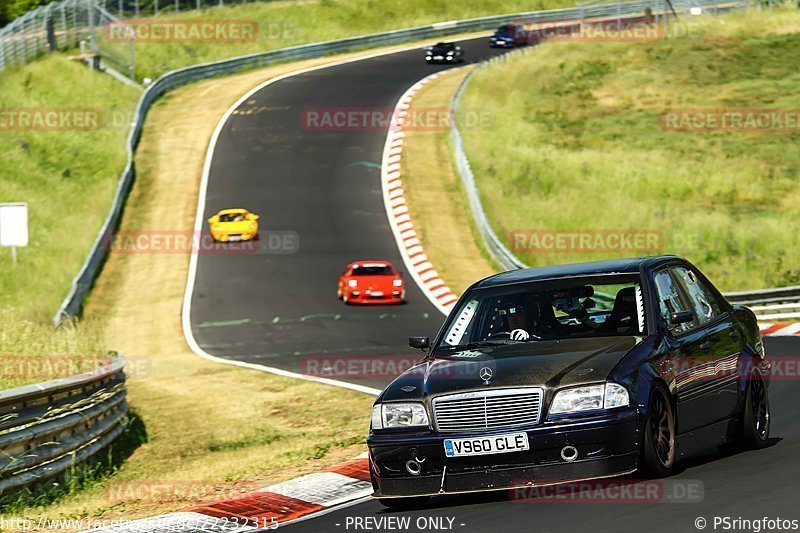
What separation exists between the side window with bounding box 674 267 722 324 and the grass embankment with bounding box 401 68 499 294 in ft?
69.1

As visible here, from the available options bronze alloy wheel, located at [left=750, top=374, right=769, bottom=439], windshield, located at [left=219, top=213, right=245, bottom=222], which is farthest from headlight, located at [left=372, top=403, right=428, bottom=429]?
windshield, located at [left=219, top=213, right=245, bottom=222]

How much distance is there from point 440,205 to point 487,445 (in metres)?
31.7

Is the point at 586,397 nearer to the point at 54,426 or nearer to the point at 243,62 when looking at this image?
the point at 54,426

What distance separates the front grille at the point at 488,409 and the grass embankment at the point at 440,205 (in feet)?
75.4

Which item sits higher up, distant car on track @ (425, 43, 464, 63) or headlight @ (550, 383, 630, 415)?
distant car on track @ (425, 43, 464, 63)

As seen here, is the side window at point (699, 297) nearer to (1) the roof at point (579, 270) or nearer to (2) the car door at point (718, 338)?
(2) the car door at point (718, 338)

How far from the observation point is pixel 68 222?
38000 millimetres

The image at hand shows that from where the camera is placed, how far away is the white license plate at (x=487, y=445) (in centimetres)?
809

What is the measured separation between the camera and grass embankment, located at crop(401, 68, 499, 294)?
3384 centimetres

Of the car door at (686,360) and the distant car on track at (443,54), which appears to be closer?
the car door at (686,360)

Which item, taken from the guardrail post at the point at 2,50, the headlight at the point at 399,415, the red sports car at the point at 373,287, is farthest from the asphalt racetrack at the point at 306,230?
the headlight at the point at 399,415

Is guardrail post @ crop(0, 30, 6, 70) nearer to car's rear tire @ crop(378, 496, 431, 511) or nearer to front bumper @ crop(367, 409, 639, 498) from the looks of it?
car's rear tire @ crop(378, 496, 431, 511)

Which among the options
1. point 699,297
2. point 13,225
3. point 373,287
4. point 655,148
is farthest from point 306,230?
point 699,297

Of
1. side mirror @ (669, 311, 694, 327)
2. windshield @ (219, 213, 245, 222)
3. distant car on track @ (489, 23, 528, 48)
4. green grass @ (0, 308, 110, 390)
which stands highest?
distant car on track @ (489, 23, 528, 48)
